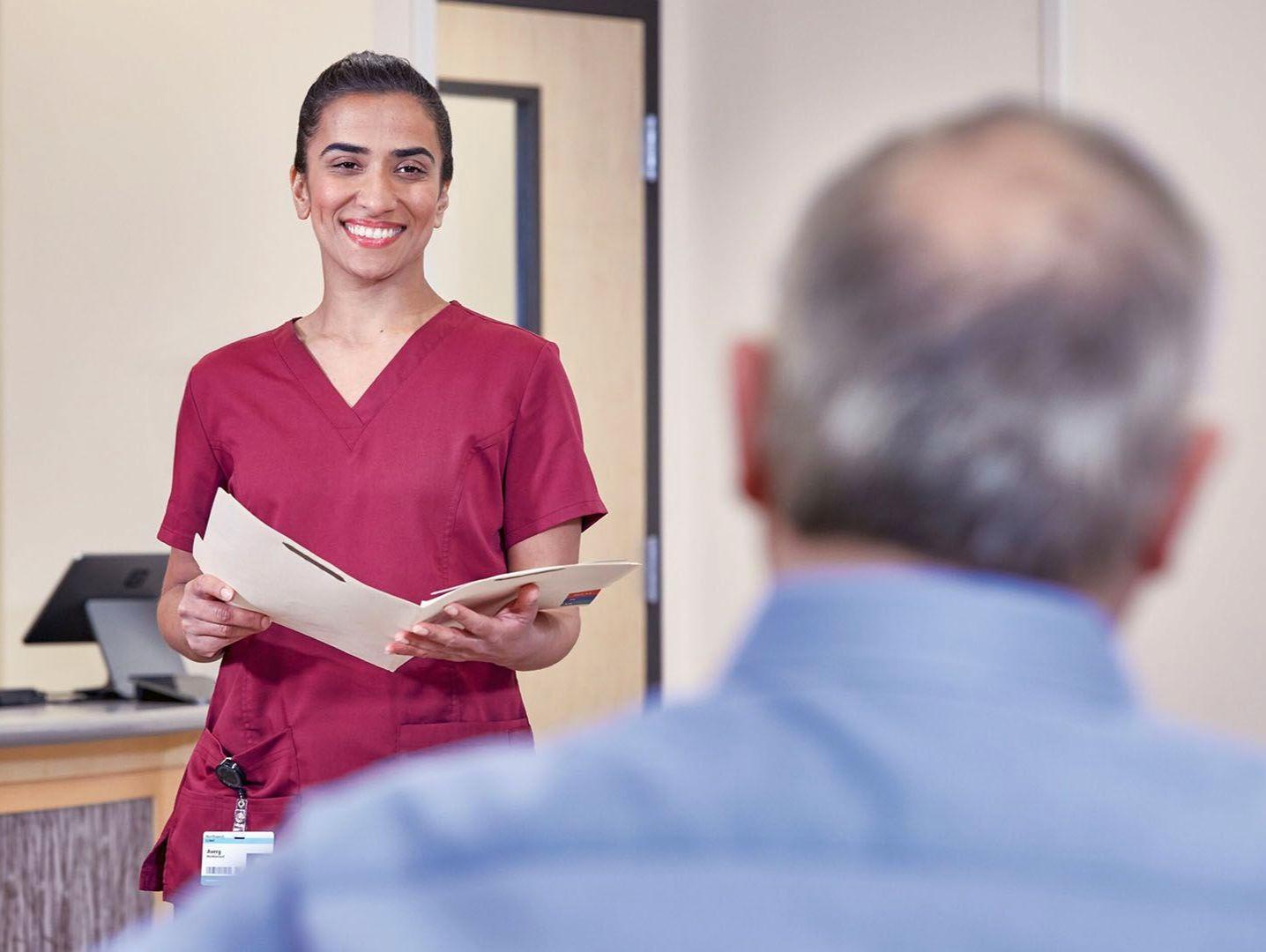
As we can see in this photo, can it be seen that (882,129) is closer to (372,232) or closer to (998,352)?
(372,232)

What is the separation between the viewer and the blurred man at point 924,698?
1.63 ft

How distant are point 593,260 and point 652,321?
239 millimetres

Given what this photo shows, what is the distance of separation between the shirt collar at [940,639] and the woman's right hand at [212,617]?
4.24ft

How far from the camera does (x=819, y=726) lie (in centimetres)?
52

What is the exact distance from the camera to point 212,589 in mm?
1749

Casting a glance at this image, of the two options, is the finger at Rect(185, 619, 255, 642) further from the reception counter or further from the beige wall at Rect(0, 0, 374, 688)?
the beige wall at Rect(0, 0, 374, 688)

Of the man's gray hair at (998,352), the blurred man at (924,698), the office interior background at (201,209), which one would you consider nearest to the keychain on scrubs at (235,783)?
the blurred man at (924,698)

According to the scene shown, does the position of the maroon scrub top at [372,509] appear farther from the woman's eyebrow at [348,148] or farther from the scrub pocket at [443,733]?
the woman's eyebrow at [348,148]

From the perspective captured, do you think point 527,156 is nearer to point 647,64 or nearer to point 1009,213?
point 647,64

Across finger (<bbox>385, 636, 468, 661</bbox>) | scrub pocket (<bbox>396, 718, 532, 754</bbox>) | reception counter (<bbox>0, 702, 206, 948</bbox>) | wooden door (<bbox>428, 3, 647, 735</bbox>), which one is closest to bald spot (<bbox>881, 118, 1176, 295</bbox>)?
finger (<bbox>385, 636, 468, 661</bbox>)

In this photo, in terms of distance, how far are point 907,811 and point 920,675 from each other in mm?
48

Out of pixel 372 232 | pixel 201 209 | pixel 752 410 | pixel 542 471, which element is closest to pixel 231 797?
pixel 542 471

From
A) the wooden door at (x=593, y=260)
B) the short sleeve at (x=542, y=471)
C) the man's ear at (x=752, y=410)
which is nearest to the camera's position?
the man's ear at (x=752, y=410)

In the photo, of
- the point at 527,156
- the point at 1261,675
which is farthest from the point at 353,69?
the point at 527,156
